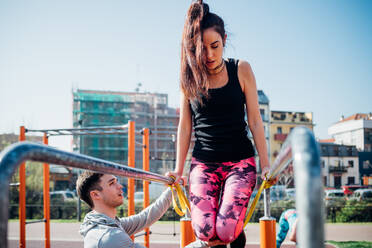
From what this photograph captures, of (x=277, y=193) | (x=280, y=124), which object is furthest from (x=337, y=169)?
(x=277, y=193)

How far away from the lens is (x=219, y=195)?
7.13 feet

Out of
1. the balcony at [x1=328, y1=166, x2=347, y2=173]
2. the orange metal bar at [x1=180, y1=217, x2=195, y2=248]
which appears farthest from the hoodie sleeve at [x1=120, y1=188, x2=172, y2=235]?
the balcony at [x1=328, y1=166, x2=347, y2=173]

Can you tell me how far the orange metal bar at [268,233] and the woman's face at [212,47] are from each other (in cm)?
101

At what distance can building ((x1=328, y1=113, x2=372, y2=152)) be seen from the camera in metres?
45.5

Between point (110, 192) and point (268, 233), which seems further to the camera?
point (110, 192)

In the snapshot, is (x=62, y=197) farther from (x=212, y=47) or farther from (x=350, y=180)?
(x=350, y=180)

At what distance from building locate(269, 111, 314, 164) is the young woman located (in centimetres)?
4571

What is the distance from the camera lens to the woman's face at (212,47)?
2238 millimetres

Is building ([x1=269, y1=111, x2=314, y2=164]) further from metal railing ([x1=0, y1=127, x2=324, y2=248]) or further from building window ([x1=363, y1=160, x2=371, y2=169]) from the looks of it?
metal railing ([x1=0, y1=127, x2=324, y2=248])

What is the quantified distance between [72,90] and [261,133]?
4802 centimetres

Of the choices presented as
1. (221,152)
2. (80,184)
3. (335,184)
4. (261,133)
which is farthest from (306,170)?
(335,184)

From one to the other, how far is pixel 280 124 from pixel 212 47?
153 ft

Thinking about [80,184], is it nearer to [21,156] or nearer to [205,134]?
[205,134]

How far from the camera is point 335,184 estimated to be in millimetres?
40719
